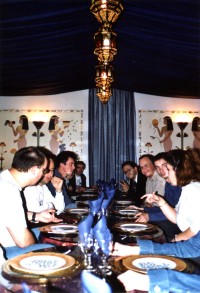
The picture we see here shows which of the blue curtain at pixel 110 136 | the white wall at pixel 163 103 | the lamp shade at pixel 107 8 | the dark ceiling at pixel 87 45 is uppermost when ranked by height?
the dark ceiling at pixel 87 45

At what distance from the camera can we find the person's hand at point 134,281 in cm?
129

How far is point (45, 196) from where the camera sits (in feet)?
12.4

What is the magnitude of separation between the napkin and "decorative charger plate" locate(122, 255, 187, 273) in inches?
6.7

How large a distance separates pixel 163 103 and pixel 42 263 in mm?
6879

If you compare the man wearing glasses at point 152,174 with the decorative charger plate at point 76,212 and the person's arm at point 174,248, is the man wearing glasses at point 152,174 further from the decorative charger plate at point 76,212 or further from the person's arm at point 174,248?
the person's arm at point 174,248

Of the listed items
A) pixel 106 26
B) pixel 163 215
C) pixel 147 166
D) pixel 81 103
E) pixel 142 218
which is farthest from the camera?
pixel 81 103

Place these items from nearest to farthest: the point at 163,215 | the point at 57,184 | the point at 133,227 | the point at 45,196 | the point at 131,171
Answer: the point at 133,227
the point at 163,215
the point at 57,184
the point at 45,196
the point at 131,171

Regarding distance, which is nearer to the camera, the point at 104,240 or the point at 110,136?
the point at 104,240

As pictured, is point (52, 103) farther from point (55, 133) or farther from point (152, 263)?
point (152, 263)

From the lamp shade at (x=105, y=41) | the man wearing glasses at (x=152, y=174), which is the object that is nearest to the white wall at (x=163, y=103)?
the man wearing glasses at (x=152, y=174)

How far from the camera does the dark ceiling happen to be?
3.19 metres

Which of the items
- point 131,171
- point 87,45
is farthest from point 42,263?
point 131,171

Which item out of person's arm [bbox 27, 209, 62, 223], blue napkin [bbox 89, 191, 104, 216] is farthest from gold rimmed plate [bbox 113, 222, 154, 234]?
person's arm [bbox 27, 209, 62, 223]

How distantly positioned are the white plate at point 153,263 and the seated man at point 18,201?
575 mm
